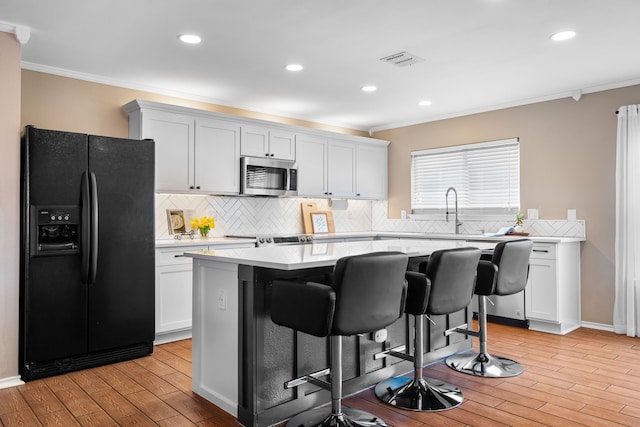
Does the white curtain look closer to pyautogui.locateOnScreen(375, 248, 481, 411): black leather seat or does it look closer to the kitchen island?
pyautogui.locateOnScreen(375, 248, 481, 411): black leather seat

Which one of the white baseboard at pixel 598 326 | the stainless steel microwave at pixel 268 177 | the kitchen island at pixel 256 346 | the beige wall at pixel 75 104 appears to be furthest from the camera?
the stainless steel microwave at pixel 268 177

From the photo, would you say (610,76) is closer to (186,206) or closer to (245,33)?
(245,33)

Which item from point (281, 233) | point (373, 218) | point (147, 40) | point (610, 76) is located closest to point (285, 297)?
point (147, 40)

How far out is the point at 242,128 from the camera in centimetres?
512

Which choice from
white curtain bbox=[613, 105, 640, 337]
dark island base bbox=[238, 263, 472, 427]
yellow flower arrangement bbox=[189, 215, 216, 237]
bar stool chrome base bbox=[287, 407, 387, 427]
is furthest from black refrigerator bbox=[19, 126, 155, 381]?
white curtain bbox=[613, 105, 640, 337]

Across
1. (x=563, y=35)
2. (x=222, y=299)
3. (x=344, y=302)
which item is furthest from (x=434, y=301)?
(x=563, y=35)

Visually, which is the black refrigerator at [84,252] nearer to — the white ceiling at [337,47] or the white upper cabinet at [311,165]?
the white ceiling at [337,47]

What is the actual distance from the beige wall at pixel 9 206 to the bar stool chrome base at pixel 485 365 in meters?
3.14

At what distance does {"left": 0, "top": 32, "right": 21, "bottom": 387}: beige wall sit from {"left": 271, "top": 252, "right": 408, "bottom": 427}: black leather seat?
2.05 meters

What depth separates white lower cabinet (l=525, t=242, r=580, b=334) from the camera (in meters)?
4.51

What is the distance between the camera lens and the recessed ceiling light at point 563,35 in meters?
3.35

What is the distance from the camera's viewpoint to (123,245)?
12.2ft

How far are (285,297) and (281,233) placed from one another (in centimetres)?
354

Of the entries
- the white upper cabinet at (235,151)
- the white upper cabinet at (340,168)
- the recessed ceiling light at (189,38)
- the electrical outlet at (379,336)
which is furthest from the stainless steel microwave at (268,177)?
the electrical outlet at (379,336)
